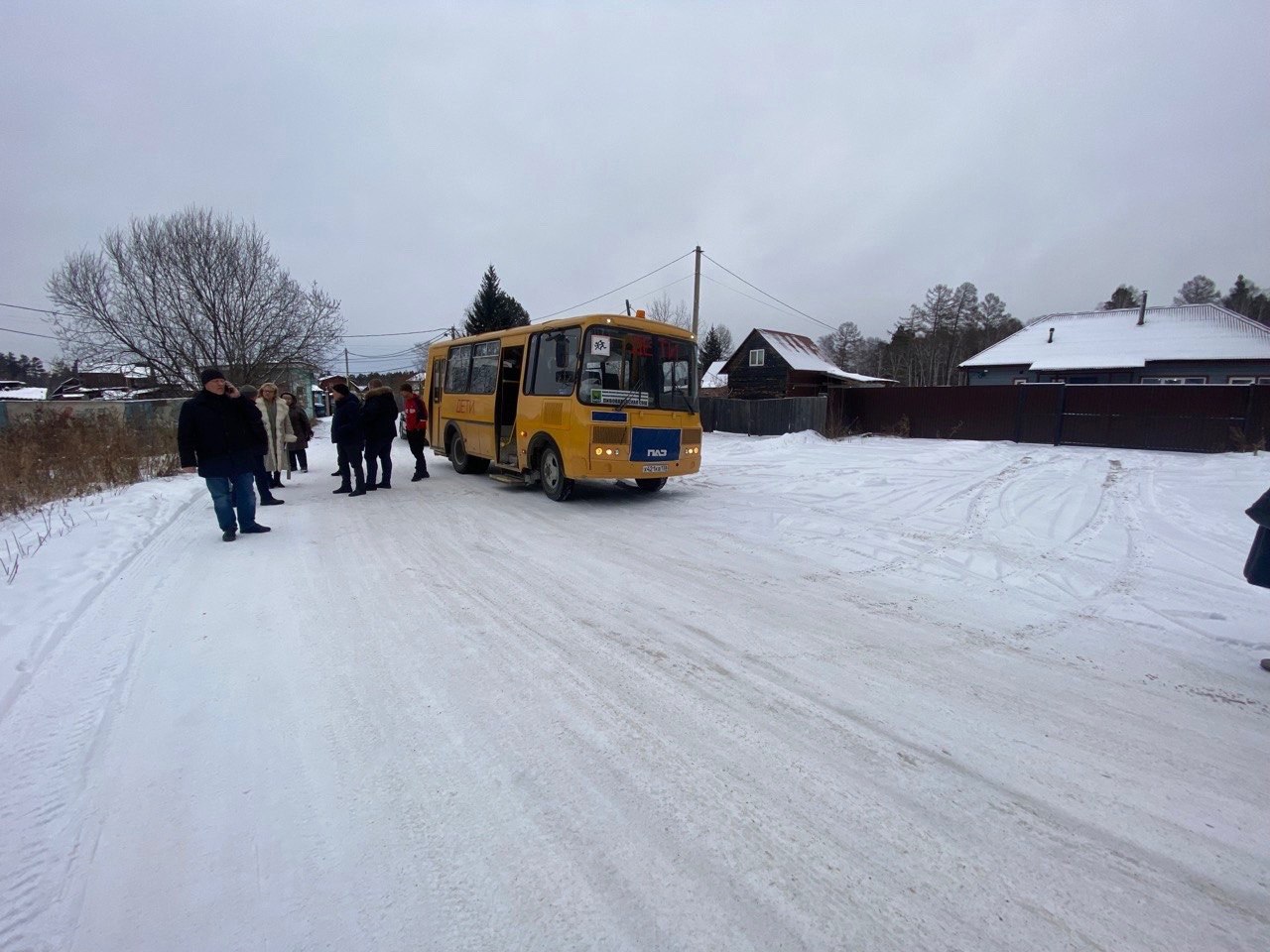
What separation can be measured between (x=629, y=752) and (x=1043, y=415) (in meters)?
20.2

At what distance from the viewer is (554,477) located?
854 centimetres

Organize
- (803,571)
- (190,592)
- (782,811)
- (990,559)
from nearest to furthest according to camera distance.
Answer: (782,811), (190,592), (803,571), (990,559)

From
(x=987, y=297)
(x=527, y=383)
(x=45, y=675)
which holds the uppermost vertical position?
(x=987, y=297)

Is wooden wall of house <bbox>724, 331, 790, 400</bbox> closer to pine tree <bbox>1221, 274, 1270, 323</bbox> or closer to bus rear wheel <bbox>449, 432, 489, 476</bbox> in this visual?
bus rear wheel <bbox>449, 432, 489, 476</bbox>

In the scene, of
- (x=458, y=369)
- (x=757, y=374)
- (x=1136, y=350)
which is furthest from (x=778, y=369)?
(x=458, y=369)

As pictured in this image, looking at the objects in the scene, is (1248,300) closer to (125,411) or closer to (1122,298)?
(1122,298)

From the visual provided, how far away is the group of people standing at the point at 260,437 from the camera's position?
19.4 ft

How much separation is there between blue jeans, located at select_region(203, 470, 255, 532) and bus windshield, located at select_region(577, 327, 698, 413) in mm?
4125

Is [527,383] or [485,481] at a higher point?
[527,383]

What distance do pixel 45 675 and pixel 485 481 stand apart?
24.6ft

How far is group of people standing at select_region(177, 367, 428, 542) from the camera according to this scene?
593 centimetres

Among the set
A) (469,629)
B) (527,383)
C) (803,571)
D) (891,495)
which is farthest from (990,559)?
(527,383)

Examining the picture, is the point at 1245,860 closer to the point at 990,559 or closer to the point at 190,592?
the point at 990,559

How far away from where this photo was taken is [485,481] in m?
10.6
